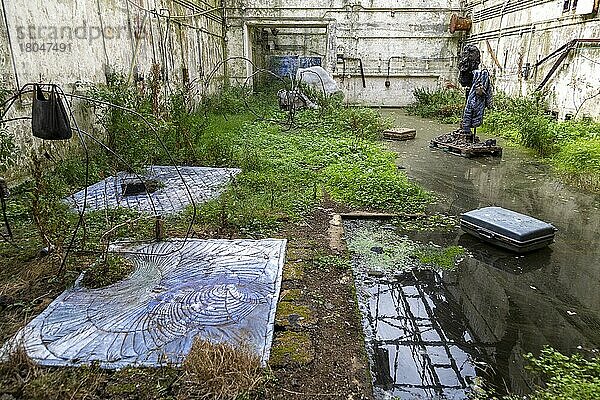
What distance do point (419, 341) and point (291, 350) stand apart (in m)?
0.94

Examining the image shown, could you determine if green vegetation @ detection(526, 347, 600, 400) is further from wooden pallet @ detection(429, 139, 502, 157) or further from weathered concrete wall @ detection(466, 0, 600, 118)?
weathered concrete wall @ detection(466, 0, 600, 118)

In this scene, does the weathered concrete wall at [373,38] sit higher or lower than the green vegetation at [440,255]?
higher

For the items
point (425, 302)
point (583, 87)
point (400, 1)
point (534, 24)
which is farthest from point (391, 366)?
point (400, 1)

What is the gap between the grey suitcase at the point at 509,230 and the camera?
14.4ft

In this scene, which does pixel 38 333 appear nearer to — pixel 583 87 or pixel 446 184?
pixel 446 184

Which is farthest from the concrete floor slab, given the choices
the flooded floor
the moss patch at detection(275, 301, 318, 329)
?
the flooded floor

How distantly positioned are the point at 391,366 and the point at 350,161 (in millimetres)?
5203

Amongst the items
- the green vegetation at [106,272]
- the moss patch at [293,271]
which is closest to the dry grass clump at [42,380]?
the green vegetation at [106,272]

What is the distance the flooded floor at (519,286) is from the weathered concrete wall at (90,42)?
5.23m

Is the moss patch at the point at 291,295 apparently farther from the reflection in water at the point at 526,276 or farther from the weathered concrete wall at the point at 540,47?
the weathered concrete wall at the point at 540,47

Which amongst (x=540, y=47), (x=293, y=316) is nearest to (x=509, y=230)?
(x=293, y=316)

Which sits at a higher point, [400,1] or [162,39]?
[400,1]

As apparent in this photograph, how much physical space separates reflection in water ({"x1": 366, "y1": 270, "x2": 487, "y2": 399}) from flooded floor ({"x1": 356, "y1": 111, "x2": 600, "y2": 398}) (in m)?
0.02

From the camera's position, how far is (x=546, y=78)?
11.0 meters
